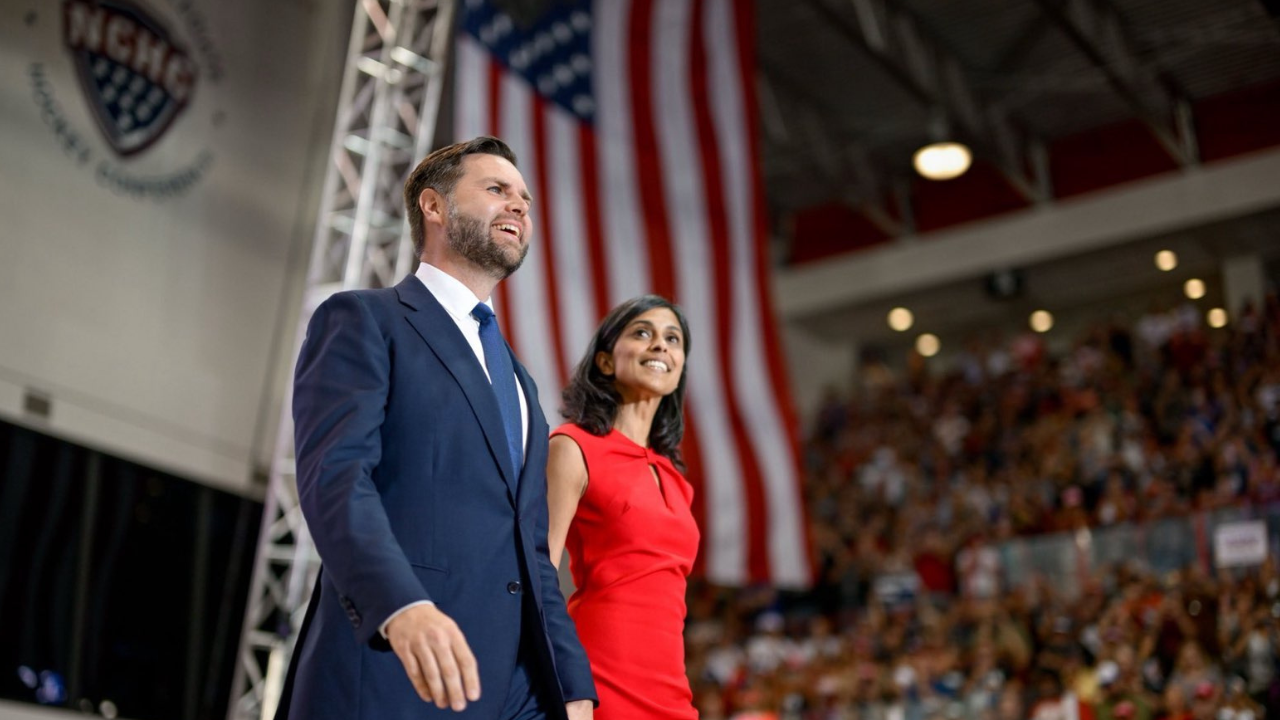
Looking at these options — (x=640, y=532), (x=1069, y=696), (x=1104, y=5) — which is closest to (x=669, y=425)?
(x=640, y=532)

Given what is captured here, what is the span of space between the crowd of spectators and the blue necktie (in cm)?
743

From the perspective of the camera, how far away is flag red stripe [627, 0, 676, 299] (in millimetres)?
9352

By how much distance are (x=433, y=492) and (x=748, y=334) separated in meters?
7.60

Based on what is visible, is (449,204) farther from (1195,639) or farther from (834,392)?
(834,392)

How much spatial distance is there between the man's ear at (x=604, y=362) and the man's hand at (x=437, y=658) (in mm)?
1466

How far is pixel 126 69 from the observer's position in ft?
31.6

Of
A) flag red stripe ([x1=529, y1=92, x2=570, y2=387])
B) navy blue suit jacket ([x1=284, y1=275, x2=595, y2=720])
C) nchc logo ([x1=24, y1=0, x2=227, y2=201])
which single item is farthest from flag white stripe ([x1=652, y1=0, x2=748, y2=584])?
navy blue suit jacket ([x1=284, y1=275, x2=595, y2=720])

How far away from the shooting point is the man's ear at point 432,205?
2.27m

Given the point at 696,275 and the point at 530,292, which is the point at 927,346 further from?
the point at 530,292

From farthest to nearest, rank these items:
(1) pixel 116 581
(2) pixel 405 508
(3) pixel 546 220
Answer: (1) pixel 116 581 → (3) pixel 546 220 → (2) pixel 405 508

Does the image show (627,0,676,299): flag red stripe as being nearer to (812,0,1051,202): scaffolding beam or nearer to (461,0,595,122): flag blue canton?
(461,0,595,122): flag blue canton

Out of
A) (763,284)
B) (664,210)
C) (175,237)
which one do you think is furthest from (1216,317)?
(175,237)

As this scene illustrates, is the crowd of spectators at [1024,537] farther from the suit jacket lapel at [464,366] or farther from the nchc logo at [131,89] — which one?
the suit jacket lapel at [464,366]

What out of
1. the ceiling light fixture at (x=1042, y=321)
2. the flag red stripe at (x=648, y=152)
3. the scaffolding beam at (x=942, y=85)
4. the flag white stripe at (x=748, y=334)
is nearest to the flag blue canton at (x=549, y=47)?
the flag red stripe at (x=648, y=152)
